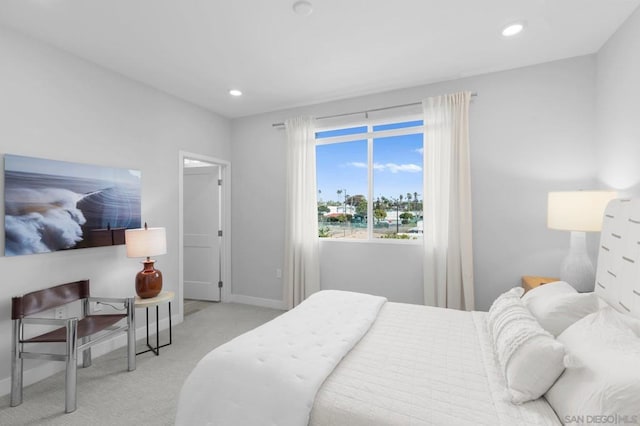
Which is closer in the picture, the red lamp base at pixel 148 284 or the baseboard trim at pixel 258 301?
the red lamp base at pixel 148 284

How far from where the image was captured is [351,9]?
2.16 meters

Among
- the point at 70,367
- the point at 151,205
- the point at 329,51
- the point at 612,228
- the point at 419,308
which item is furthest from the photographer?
the point at 151,205

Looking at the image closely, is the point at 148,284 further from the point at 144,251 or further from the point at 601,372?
the point at 601,372

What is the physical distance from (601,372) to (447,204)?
236cm

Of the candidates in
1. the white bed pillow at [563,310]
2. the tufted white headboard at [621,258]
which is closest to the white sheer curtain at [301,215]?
the white bed pillow at [563,310]

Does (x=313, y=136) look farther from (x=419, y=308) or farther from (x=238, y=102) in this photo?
(x=419, y=308)

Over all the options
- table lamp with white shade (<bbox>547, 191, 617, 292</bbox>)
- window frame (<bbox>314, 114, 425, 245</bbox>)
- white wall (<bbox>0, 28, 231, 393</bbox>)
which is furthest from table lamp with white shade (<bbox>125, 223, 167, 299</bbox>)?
table lamp with white shade (<bbox>547, 191, 617, 292</bbox>)

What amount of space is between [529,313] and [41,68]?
13.0ft

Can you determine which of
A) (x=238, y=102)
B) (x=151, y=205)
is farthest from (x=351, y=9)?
(x=151, y=205)

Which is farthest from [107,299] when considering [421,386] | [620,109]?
[620,109]

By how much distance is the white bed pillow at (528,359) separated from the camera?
1188mm

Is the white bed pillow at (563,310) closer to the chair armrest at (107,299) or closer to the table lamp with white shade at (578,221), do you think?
the table lamp with white shade at (578,221)

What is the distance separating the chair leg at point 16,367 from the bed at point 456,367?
160cm

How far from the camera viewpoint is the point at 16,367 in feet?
7.08
